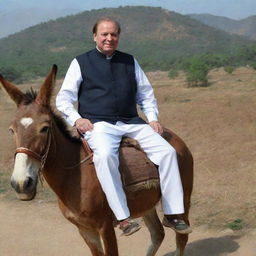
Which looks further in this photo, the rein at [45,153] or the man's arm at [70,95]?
the man's arm at [70,95]

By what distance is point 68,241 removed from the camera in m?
6.08

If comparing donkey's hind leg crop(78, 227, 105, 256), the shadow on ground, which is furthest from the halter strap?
the shadow on ground

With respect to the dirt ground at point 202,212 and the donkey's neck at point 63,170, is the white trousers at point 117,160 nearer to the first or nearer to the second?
the donkey's neck at point 63,170

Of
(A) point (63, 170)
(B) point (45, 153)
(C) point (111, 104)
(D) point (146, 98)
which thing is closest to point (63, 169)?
(A) point (63, 170)

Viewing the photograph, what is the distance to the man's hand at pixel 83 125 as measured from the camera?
394 cm

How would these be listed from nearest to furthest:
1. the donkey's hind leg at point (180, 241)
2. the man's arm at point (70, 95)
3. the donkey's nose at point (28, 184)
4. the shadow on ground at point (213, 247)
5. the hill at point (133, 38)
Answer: the donkey's nose at point (28, 184), the man's arm at point (70, 95), the donkey's hind leg at point (180, 241), the shadow on ground at point (213, 247), the hill at point (133, 38)

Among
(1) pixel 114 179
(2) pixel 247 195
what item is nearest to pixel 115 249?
(1) pixel 114 179

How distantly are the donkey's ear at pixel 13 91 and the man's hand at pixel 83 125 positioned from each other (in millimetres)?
597

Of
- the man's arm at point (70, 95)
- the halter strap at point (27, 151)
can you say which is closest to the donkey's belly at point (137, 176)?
the man's arm at point (70, 95)

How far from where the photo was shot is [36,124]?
3389 mm

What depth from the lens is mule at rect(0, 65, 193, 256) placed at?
3.29m

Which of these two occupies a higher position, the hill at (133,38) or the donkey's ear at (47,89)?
the donkey's ear at (47,89)

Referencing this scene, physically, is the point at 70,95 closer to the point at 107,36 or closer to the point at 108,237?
the point at 107,36

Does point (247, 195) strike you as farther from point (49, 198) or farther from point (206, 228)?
point (49, 198)
